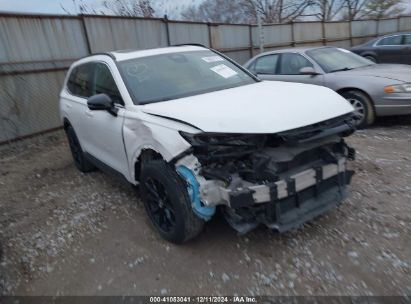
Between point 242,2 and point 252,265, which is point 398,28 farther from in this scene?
point 252,265

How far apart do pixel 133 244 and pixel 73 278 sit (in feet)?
1.99

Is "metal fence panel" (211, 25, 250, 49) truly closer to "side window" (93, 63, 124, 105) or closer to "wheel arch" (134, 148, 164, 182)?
"side window" (93, 63, 124, 105)

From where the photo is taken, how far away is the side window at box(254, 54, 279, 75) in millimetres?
7641

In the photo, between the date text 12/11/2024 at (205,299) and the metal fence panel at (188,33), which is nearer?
the date text 12/11/2024 at (205,299)

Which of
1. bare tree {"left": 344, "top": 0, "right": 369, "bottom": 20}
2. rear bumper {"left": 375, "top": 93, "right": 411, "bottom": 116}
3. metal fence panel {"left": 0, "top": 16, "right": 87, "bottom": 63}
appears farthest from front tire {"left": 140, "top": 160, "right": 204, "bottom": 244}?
bare tree {"left": 344, "top": 0, "right": 369, "bottom": 20}

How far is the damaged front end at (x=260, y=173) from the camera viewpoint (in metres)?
2.70

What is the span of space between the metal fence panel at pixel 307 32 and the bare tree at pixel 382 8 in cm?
1637

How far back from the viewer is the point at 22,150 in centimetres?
710

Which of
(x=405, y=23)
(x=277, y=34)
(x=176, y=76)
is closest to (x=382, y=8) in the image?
(x=405, y=23)

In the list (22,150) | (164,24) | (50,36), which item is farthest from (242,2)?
(22,150)

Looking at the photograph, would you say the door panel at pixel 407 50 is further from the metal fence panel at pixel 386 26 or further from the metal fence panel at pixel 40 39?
the metal fence panel at pixel 40 39

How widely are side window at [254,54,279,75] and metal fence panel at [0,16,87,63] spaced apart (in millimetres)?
4012

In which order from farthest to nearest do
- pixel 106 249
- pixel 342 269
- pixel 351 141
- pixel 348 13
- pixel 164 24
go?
pixel 348 13
pixel 164 24
pixel 351 141
pixel 106 249
pixel 342 269

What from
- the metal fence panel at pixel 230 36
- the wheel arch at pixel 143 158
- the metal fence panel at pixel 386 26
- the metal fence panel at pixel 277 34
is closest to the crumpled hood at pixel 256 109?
the wheel arch at pixel 143 158
